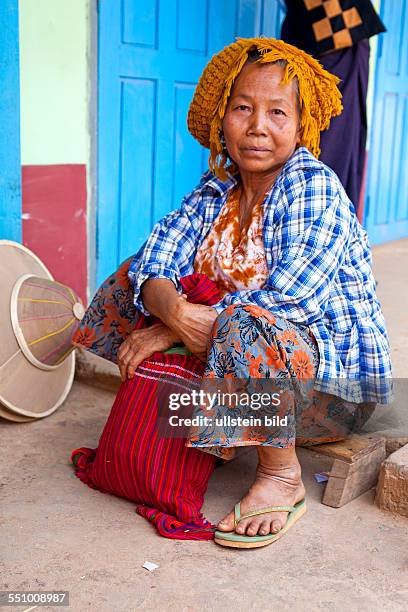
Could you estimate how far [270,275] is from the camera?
2334 mm

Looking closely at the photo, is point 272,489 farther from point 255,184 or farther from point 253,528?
point 255,184

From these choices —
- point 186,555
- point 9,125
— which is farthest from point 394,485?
point 9,125

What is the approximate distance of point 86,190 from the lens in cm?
402

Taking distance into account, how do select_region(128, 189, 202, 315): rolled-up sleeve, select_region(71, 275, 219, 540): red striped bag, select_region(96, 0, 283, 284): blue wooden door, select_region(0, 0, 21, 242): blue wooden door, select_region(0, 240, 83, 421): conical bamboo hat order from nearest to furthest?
select_region(71, 275, 219, 540): red striped bag, select_region(128, 189, 202, 315): rolled-up sleeve, select_region(0, 240, 83, 421): conical bamboo hat, select_region(0, 0, 21, 242): blue wooden door, select_region(96, 0, 283, 284): blue wooden door

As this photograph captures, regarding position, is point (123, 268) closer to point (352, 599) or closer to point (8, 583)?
point (8, 583)

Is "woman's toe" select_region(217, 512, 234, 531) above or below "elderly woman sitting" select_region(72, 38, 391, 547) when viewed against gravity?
below

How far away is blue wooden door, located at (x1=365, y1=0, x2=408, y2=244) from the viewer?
21.2 feet

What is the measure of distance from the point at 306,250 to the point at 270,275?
13cm

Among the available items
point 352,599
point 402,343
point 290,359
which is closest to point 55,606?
point 352,599

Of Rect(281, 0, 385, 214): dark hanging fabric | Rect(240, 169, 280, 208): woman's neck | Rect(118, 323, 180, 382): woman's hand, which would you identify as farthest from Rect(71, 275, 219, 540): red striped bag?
Rect(281, 0, 385, 214): dark hanging fabric

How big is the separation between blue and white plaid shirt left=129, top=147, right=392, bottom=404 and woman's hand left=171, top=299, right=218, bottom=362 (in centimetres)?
6

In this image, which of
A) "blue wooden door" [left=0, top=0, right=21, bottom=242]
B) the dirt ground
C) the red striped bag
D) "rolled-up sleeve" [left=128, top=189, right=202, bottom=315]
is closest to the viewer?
the dirt ground

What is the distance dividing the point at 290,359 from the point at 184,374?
0.33 m

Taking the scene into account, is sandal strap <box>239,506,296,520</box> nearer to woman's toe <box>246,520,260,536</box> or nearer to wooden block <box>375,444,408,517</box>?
woman's toe <box>246,520,260,536</box>
